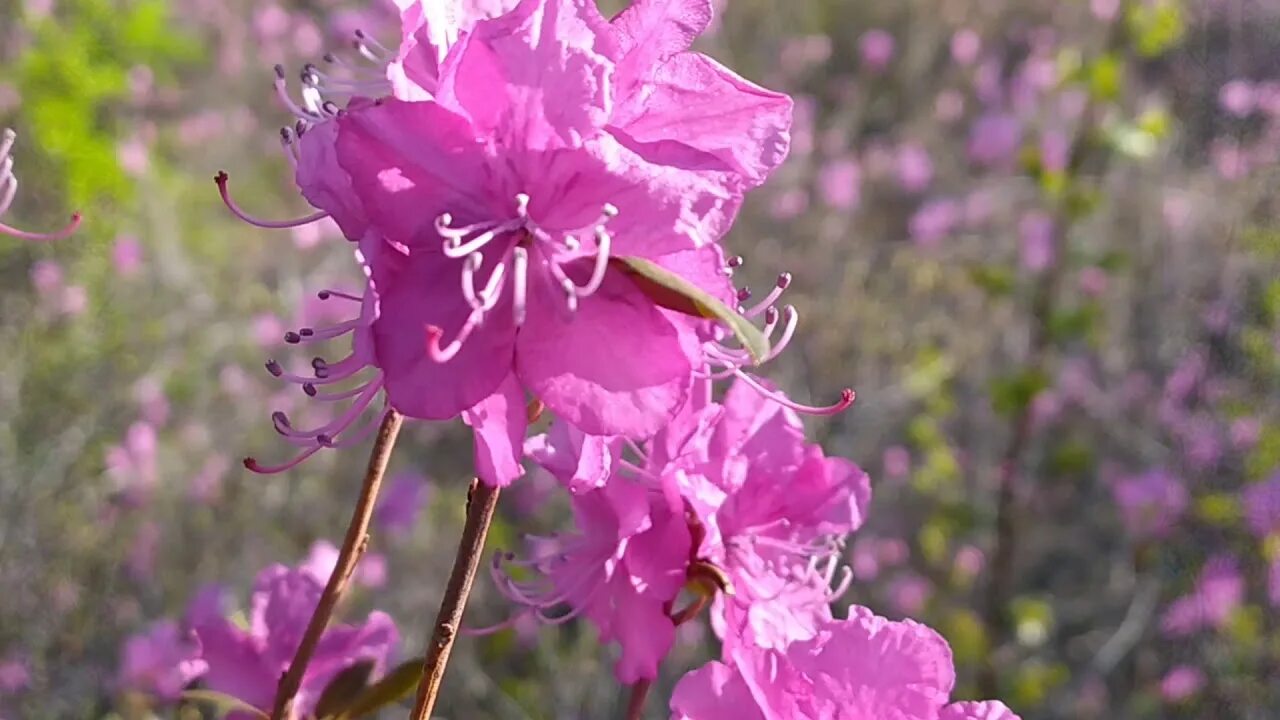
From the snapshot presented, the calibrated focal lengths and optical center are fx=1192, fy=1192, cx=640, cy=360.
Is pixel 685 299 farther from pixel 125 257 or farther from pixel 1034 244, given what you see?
pixel 125 257

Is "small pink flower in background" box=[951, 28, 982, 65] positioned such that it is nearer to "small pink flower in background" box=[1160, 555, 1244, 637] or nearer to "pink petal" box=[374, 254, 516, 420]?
"small pink flower in background" box=[1160, 555, 1244, 637]

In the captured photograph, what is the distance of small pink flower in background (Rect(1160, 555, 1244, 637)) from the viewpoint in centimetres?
323

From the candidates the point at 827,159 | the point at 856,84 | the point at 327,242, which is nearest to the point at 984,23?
the point at 856,84

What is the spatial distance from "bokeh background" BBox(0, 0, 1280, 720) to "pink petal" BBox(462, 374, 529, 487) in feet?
5.17

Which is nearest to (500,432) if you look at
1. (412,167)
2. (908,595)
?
(412,167)

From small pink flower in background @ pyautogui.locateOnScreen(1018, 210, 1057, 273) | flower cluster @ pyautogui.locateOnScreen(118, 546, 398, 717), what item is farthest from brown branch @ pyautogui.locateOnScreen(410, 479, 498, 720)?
small pink flower in background @ pyautogui.locateOnScreen(1018, 210, 1057, 273)

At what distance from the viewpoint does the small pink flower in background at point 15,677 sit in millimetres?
3090

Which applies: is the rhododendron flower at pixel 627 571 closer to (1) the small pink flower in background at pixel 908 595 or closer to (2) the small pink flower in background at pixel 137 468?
(1) the small pink flower in background at pixel 908 595

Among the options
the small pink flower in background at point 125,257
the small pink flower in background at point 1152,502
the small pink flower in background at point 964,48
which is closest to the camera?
the small pink flower in background at point 1152,502

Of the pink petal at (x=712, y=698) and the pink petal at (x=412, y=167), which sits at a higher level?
the pink petal at (x=412, y=167)

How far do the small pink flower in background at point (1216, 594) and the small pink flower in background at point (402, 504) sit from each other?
7.64 feet

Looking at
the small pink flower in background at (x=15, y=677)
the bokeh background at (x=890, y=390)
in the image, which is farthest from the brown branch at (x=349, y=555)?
the small pink flower in background at (x=15, y=677)

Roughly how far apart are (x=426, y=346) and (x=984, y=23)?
7.98 metres

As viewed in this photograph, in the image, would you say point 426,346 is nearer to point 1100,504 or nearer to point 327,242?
point 1100,504
